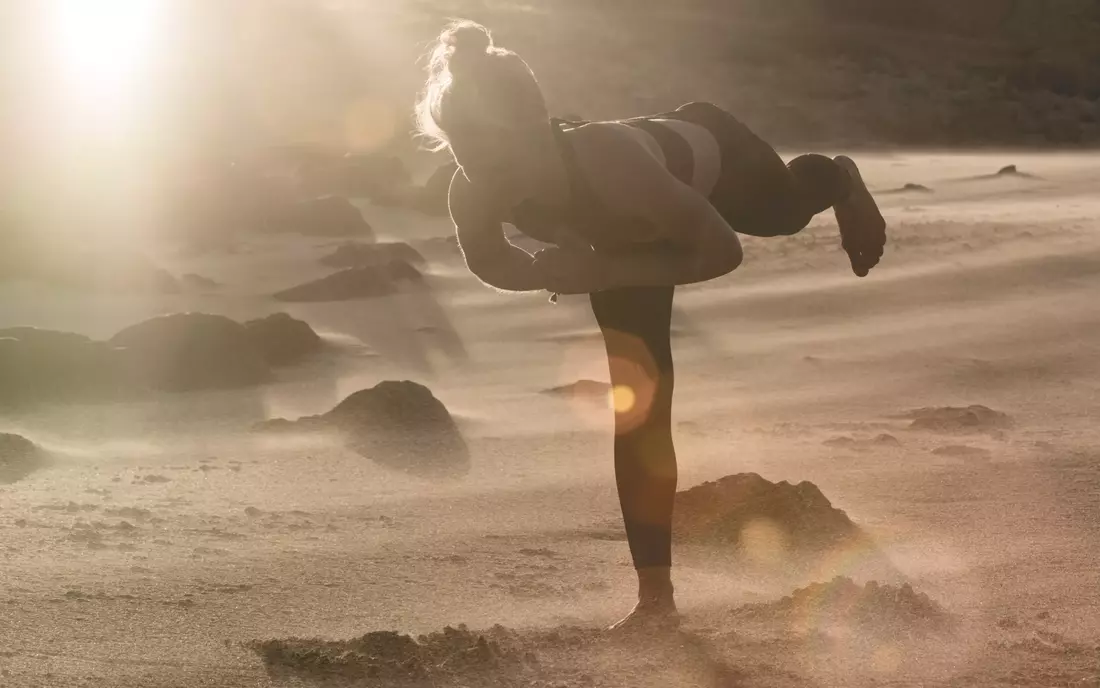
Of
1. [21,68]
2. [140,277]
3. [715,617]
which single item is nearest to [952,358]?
[715,617]

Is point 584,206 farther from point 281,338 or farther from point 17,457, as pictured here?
point 281,338

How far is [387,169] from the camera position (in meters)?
13.3

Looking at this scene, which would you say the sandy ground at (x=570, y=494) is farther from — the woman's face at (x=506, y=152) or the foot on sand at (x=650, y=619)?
the woman's face at (x=506, y=152)

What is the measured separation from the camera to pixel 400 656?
116 inches

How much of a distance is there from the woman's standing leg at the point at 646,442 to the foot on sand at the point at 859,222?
0.56 metres

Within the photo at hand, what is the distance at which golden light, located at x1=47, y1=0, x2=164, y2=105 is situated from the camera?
1844cm

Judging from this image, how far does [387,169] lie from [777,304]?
6299 millimetres

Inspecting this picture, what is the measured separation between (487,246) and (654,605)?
37.1 inches

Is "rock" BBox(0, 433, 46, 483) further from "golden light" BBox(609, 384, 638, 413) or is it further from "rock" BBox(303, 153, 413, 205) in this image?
"rock" BBox(303, 153, 413, 205)

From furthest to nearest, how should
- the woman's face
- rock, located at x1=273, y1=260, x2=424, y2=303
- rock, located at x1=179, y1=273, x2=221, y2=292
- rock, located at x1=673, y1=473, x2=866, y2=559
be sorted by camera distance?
rock, located at x1=179, y1=273, x2=221, y2=292, rock, located at x1=273, y1=260, x2=424, y2=303, rock, located at x1=673, y1=473, x2=866, y2=559, the woman's face

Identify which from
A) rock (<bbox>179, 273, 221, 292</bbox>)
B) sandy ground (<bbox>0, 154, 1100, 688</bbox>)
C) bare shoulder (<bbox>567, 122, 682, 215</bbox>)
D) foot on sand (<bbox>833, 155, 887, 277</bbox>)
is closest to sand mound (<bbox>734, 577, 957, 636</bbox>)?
sandy ground (<bbox>0, 154, 1100, 688</bbox>)

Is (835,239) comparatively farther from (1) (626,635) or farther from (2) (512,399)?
(1) (626,635)

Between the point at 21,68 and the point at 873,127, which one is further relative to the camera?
the point at 873,127

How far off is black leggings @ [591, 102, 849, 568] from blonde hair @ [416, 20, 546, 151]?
521 millimetres
